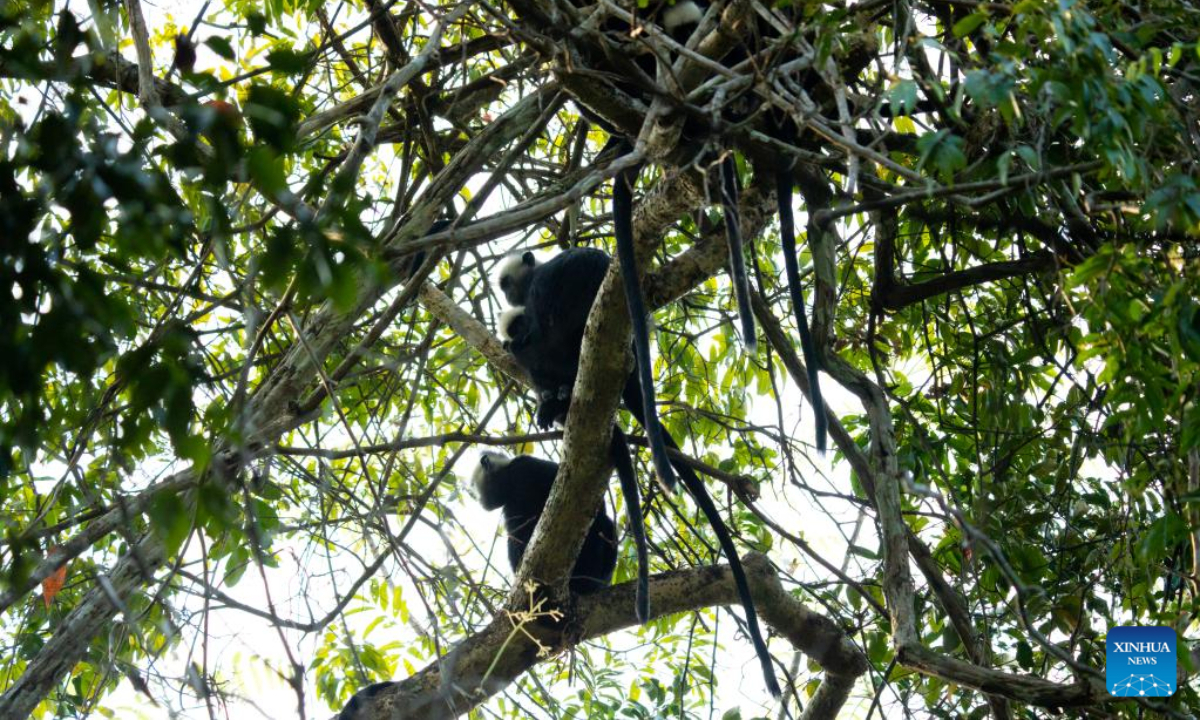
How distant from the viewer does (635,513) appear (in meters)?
3.17

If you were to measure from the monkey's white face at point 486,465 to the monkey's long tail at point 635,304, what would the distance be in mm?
2132

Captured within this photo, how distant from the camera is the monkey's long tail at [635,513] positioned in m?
3.11

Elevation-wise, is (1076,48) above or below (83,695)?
above

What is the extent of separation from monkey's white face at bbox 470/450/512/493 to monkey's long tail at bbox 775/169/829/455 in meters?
2.26

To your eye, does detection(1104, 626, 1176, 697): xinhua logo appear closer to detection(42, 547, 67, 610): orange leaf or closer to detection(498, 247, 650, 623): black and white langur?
detection(498, 247, 650, 623): black and white langur

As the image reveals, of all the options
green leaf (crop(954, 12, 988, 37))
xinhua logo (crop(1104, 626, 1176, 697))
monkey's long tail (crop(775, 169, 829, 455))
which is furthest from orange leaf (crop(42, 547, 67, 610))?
xinhua logo (crop(1104, 626, 1176, 697))

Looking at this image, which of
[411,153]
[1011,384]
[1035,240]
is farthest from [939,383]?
[411,153]

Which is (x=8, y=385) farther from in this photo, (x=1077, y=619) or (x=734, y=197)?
(x=1077, y=619)

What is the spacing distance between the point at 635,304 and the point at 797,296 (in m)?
0.40

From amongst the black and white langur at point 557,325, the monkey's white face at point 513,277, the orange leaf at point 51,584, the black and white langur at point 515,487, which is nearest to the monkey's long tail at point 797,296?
the black and white langur at point 557,325

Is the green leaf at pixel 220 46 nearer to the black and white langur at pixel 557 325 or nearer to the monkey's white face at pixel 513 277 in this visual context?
the black and white langur at pixel 557 325

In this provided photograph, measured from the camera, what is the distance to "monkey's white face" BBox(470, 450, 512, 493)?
4.82 m

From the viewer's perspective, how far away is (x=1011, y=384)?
3.49 m

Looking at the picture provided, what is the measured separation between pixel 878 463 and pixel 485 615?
1643mm
